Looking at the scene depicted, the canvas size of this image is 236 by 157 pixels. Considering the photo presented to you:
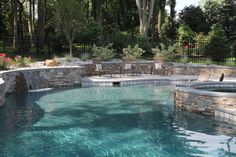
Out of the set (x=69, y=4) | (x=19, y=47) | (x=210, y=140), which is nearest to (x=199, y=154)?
(x=210, y=140)

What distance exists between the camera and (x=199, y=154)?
22.9 feet

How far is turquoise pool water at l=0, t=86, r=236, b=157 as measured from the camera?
23.6ft

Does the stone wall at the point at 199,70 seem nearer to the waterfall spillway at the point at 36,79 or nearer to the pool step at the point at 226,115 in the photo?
the waterfall spillway at the point at 36,79

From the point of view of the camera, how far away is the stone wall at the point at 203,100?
9844mm

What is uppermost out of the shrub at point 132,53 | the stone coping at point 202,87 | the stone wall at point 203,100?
→ the shrub at point 132,53

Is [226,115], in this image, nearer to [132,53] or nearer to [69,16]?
[132,53]

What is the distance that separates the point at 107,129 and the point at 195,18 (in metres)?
26.8

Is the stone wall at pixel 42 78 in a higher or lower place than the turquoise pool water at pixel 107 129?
higher

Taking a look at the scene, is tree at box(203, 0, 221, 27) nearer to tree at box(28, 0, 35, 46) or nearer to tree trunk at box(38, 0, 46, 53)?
tree at box(28, 0, 35, 46)

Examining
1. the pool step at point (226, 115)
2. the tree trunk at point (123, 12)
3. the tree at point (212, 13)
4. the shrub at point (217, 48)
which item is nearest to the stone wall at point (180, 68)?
the shrub at point (217, 48)

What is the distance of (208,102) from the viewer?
1024 cm

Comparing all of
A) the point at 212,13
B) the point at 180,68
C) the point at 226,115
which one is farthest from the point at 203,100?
the point at 212,13

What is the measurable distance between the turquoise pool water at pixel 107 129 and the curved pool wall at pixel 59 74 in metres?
1.02

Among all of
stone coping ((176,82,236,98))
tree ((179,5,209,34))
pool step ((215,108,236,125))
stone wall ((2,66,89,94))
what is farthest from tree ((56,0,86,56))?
tree ((179,5,209,34))
